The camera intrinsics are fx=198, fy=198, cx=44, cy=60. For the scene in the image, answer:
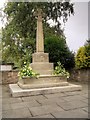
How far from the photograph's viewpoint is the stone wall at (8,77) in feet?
41.7

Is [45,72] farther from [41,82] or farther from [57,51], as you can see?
[57,51]

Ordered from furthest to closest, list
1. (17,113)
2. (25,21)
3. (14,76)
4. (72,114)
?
(25,21) → (14,76) → (17,113) → (72,114)

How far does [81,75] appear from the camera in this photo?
43.0 feet

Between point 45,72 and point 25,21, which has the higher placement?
point 25,21

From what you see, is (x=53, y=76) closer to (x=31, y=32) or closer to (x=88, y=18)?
(x=88, y=18)

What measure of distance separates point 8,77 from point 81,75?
4.79 metres

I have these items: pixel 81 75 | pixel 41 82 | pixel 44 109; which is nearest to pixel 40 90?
pixel 41 82

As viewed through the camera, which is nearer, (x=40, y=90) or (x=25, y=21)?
(x=40, y=90)

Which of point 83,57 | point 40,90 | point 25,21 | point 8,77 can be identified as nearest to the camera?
point 40,90

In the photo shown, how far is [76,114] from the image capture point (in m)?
4.76

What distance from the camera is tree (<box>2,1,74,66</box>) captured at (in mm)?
15106

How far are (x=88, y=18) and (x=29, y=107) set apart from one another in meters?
9.86

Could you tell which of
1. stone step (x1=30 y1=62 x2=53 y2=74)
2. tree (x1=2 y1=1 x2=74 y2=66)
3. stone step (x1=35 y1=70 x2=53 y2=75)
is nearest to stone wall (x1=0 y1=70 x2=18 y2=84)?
tree (x1=2 y1=1 x2=74 y2=66)

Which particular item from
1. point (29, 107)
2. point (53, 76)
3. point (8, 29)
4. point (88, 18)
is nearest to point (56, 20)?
point (88, 18)
